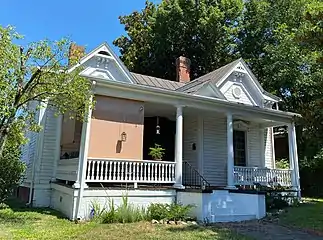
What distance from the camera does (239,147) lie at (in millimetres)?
15633

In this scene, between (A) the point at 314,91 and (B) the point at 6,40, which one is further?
(A) the point at 314,91

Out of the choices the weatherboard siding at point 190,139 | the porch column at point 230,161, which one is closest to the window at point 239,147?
the weatherboard siding at point 190,139

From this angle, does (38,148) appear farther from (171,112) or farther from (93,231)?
(93,231)

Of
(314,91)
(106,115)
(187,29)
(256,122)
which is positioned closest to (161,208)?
(106,115)

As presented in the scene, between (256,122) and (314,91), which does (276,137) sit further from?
(256,122)

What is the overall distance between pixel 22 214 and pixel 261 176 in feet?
32.2

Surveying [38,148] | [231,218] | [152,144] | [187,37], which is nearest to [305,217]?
[231,218]

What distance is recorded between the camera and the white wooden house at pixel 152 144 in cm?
986

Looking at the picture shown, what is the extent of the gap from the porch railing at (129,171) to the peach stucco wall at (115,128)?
0.25 meters

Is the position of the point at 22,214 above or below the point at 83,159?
below

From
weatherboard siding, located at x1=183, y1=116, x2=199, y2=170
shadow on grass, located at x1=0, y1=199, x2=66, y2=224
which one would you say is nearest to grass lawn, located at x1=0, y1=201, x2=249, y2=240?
shadow on grass, located at x1=0, y1=199, x2=66, y2=224

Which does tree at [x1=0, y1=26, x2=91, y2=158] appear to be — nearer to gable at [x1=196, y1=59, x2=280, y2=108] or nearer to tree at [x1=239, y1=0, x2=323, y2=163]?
gable at [x1=196, y1=59, x2=280, y2=108]

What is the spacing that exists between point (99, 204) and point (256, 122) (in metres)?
9.56

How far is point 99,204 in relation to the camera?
9484 millimetres
